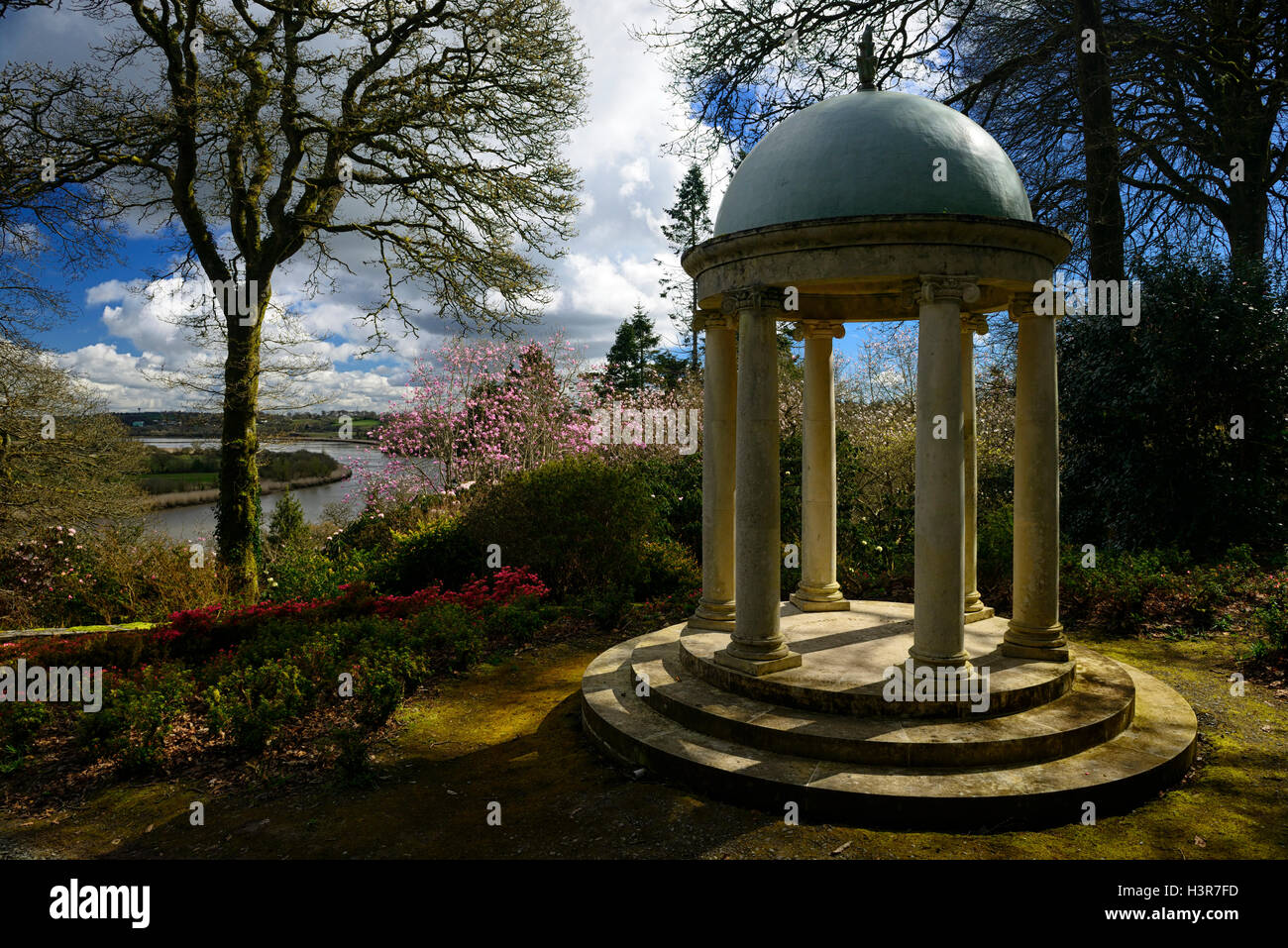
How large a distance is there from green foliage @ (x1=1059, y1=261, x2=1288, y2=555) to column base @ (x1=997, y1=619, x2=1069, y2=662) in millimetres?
9470

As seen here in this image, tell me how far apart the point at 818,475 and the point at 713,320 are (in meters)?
3.34

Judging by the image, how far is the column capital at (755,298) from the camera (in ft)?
27.9

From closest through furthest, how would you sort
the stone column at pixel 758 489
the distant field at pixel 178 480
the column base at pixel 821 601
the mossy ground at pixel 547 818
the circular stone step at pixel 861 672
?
1. the mossy ground at pixel 547 818
2. the circular stone step at pixel 861 672
3. the stone column at pixel 758 489
4. the column base at pixel 821 601
5. the distant field at pixel 178 480

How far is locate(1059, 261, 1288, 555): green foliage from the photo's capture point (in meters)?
15.7

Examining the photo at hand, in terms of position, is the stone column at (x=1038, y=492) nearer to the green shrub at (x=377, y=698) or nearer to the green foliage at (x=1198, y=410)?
the green shrub at (x=377, y=698)

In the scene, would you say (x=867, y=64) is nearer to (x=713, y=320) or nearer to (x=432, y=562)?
(x=713, y=320)

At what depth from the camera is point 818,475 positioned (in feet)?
38.7

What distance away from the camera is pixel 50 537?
16.8 meters

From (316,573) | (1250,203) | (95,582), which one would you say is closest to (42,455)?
(95,582)

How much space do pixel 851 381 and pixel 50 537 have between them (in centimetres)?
A: 2820

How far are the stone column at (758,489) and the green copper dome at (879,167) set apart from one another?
111 centimetres

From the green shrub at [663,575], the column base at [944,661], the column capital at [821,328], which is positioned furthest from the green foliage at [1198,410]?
the column base at [944,661]
